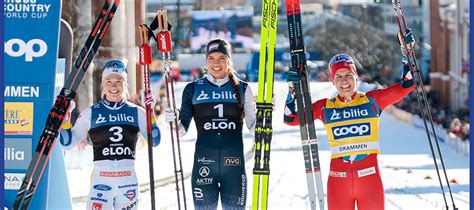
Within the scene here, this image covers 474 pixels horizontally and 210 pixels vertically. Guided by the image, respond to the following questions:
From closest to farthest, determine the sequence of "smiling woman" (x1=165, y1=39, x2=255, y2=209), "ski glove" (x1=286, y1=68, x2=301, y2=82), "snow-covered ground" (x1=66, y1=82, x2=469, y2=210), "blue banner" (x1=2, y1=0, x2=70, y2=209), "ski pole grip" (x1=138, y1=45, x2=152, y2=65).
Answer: "ski glove" (x1=286, y1=68, x2=301, y2=82) < "smiling woman" (x1=165, y1=39, x2=255, y2=209) < "ski pole grip" (x1=138, y1=45, x2=152, y2=65) < "blue banner" (x1=2, y1=0, x2=70, y2=209) < "snow-covered ground" (x1=66, y1=82, x2=469, y2=210)

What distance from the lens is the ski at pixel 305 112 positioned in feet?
21.0

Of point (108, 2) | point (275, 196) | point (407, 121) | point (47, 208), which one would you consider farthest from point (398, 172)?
point (407, 121)

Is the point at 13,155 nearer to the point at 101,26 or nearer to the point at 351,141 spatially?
the point at 101,26

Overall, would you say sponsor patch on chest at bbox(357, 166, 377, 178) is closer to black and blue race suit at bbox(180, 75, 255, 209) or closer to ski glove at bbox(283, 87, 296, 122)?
ski glove at bbox(283, 87, 296, 122)

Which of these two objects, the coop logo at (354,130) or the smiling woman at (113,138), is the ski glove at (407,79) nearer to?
the coop logo at (354,130)

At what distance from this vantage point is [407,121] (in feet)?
114

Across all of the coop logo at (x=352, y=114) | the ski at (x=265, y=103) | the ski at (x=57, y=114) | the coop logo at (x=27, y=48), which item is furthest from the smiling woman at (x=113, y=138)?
the coop logo at (x=27, y=48)

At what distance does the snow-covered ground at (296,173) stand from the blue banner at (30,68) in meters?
1.74

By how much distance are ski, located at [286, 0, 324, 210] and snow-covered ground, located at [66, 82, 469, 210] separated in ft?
3.04

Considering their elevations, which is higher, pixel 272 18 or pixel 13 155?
pixel 272 18

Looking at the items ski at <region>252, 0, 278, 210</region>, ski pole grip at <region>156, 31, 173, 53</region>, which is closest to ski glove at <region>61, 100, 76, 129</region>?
ski pole grip at <region>156, 31, 173, 53</region>

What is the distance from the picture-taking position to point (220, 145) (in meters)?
6.83

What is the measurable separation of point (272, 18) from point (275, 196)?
597 cm

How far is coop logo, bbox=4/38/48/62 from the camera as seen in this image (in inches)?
309
